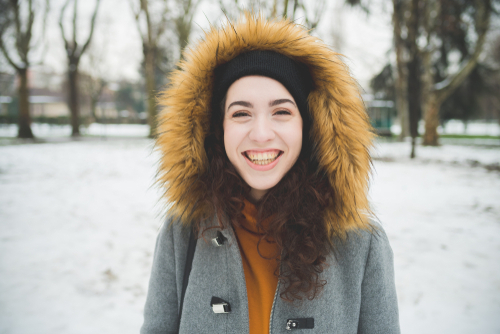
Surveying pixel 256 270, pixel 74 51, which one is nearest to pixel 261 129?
pixel 256 270

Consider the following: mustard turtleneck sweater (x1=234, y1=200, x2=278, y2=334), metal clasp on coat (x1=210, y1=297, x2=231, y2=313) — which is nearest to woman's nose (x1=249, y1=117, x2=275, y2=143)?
mustard turtleneck sweater (x1=234, y1=200, x2=278, y2=334)

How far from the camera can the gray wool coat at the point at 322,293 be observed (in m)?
1.13

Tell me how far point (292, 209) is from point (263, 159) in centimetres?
24

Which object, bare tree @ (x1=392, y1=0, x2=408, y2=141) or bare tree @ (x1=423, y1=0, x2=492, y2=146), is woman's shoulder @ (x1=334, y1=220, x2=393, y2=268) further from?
bare tree @ (x1=392, y1=0, x2=408, y2=141)

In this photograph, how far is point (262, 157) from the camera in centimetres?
117

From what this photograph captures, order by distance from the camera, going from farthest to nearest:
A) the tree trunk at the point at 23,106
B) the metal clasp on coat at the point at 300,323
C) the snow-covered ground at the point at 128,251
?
the tree trunk at the point at 23,106
the snow-covered ground at the point at 128,251
the metal clasp on coat at the point at 300,323

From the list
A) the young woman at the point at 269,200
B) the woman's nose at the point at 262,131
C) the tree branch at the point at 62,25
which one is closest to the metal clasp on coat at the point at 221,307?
the young woman at the point at 269,200

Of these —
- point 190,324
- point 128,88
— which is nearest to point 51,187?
point 190,324

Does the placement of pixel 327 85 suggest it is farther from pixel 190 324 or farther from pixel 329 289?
pixel 190 324

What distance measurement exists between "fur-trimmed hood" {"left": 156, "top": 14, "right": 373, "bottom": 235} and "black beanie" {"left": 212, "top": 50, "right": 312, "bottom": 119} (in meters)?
0.03

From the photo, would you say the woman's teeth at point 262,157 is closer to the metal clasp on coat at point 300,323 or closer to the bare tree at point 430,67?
the metal clasp on coat at point 300,323

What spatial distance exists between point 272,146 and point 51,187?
20.7 feet

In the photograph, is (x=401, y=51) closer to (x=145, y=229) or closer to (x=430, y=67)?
(x=430, y=67)

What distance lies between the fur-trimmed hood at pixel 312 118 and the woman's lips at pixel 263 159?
210 millimetres
